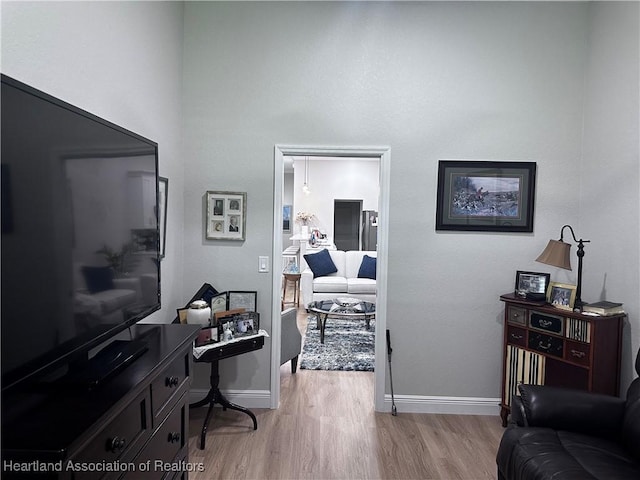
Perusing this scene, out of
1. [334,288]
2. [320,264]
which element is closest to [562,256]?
[334,288]

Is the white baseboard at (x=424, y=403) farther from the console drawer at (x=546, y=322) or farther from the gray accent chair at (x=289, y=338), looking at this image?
the console drawer at (x=546, y=322)

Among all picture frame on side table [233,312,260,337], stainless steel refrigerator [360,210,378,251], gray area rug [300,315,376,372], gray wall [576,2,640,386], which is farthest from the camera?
stainless steel refrigerator [360,210,378,251]

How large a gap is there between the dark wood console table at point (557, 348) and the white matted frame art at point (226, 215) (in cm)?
208

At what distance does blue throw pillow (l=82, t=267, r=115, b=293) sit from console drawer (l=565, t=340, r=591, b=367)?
8.98 ft

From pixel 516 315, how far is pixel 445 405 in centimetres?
92

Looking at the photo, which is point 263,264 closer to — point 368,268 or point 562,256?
point 562,256

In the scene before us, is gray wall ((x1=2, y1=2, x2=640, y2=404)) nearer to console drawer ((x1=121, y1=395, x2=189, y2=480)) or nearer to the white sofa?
console drawer ((x1=121, y1=395, x2=189, y2=480))

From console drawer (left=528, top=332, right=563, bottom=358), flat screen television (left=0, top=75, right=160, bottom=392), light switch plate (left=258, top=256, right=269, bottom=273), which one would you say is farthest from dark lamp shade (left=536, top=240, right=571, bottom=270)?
flat screen television (left=0, top=75, right=160, bottom=392)

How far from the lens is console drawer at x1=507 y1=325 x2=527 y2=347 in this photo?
2.96 m

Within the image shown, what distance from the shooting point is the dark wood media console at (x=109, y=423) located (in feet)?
2.91

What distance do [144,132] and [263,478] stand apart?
7.12ft

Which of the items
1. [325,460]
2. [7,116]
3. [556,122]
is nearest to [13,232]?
[7,116]

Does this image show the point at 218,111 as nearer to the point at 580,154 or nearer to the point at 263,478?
the point at 263,478

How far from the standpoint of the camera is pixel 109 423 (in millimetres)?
1126
